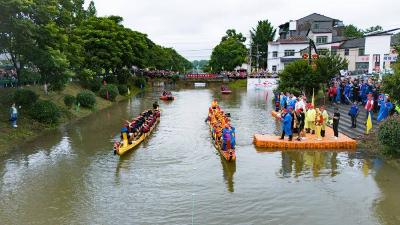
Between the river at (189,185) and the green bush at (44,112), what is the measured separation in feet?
10.2

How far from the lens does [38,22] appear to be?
22.4 metres

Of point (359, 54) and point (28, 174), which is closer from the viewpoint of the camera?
point (28, 174)

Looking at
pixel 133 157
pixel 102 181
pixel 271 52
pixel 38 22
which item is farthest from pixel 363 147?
pixel 271 52

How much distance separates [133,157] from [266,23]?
230ft

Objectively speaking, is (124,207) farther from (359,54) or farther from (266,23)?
(266,23)

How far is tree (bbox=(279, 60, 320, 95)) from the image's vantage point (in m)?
34.0

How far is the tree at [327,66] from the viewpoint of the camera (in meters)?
33.1

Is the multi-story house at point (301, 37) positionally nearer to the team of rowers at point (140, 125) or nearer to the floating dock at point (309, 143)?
the team of rowers at point (140, 125)

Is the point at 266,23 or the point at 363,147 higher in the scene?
the point at 266,23

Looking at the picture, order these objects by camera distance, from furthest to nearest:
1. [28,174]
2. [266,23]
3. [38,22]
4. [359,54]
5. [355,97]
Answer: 1. [266,23]
2. [359,54]
3. [355,97]
4. [38,22]
5. [28,174]

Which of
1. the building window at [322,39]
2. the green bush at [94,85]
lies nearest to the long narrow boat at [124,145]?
the green bush at [94,85]

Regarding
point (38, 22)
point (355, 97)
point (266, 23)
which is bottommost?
point (355, 97)

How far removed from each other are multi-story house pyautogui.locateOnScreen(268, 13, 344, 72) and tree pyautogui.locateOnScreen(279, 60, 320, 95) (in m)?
35.6

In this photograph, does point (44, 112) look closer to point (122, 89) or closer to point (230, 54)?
point (122, 89)
